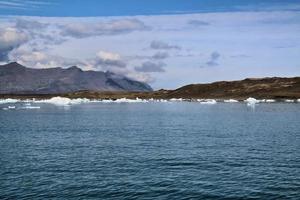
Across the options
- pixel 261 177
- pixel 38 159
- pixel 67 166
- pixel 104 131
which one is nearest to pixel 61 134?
pixel 104 131

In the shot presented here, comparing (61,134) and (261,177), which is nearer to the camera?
(261,177)

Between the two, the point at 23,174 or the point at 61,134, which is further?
the point at 61,134

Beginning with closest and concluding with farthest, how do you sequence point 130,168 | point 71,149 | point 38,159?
point 130,168 → point 38,159 → point 71,149

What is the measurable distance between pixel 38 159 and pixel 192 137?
2185 centimetres

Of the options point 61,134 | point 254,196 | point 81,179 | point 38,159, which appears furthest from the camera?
point 61,134

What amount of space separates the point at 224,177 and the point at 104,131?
36.5 meters

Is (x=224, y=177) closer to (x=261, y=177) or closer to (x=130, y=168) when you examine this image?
(x=261, y=177)

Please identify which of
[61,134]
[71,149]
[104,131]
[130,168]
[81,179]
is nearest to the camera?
[81,179]

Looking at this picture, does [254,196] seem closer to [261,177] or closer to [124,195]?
[261,177]

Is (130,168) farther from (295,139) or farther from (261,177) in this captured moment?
(295,139)

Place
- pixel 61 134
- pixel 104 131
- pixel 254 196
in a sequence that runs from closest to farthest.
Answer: pixel 254 196
pixel 61 134
pixel 104 131

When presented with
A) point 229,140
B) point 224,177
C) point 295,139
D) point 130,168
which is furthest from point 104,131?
point 224,177

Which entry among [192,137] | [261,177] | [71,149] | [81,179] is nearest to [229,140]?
[192,137]

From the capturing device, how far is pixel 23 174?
109 feet
